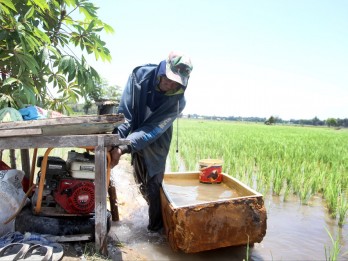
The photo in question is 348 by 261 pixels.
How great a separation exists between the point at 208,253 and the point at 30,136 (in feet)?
5.91

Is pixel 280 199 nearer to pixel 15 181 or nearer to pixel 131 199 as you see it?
pixel 131 199

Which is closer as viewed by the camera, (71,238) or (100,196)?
(100,196)

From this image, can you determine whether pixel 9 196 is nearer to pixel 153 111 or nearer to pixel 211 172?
pixel 153 111

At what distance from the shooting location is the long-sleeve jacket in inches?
115

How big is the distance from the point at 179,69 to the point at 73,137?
1119 mm

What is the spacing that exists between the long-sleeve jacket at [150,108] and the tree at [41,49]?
346 mm

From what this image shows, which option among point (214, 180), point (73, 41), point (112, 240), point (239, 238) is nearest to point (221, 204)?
point (239, 238)

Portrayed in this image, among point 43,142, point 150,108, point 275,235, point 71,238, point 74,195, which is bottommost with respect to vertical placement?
point 275,235

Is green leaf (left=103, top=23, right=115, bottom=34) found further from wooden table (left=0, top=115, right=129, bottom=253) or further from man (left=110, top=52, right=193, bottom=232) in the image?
wooden table (left=0, top=115, right=129, bottom=253)

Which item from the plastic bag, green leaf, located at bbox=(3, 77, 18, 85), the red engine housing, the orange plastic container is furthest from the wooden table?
the orange plastic container

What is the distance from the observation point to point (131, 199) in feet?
14.7

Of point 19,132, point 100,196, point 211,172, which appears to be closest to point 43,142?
point 19,132

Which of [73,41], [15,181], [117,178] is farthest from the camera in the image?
[117,178]

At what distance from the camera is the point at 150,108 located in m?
3.02
